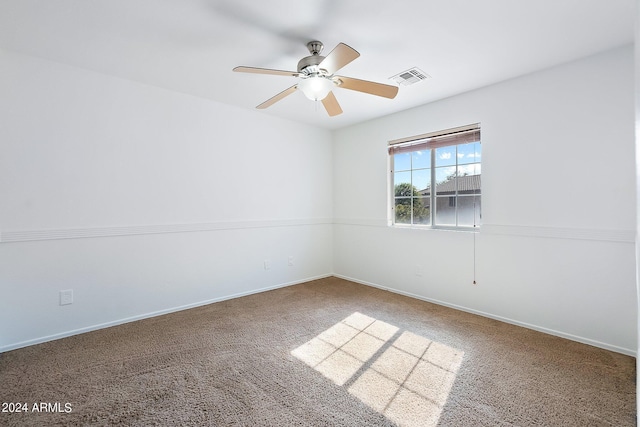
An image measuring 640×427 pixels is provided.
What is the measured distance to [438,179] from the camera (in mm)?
3467

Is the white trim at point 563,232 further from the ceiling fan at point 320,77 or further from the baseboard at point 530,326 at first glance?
the ceiling fan at point 320,77

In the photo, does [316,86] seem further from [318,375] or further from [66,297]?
[66,297]

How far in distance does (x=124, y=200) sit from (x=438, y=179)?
3.45m

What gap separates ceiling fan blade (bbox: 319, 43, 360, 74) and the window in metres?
1.92

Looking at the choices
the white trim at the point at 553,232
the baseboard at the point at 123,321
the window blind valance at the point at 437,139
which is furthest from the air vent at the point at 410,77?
the baseboard at the point at 123,321

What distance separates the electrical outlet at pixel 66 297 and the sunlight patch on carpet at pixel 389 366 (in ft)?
6.76

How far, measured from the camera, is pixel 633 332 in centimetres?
218

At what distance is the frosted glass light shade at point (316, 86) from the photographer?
2076mm

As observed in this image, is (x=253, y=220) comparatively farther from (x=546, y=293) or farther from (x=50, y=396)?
(x=546, y=293)

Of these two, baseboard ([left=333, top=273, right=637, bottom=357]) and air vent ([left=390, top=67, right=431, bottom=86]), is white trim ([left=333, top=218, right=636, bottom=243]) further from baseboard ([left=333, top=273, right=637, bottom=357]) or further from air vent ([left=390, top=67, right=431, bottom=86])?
air vent ([left=390, top=67, right=431, bottom=86])

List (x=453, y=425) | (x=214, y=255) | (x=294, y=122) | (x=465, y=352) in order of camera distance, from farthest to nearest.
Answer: (x=294, y=122), (x=214, y=255), (x=465, y=352), (x=453, y=425)

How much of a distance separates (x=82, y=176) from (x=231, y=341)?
201cm

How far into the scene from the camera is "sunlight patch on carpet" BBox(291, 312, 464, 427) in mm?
1667

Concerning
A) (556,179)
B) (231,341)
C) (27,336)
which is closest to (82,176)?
(27,336)
